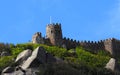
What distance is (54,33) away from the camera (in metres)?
152

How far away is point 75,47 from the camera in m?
153

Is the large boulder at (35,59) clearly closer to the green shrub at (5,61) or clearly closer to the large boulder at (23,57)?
the large boulder at (23,57)

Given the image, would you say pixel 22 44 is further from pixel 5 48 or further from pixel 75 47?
pixel 75 47

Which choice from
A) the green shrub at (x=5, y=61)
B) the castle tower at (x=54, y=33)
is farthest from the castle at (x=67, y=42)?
the green shrub at (x=5, y=61)

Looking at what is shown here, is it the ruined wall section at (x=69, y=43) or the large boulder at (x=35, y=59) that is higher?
the ruined wall section at (x=69, y=43)

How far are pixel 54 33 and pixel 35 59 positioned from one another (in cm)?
4090

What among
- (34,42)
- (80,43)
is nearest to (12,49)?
(34,42)

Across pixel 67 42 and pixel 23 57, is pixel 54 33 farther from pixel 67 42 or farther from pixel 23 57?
pixel 23 57

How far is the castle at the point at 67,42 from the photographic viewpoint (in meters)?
151

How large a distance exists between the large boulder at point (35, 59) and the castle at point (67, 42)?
117ft

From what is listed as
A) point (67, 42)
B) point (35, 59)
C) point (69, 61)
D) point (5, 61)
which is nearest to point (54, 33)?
point (67, 42)

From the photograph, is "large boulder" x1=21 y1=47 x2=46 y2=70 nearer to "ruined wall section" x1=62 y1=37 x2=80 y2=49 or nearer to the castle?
→ the castle

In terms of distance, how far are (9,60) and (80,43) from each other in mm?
37410

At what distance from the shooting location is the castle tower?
15175 cm
